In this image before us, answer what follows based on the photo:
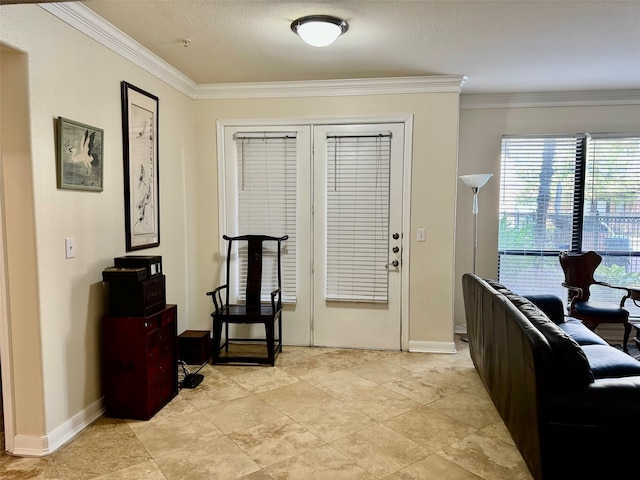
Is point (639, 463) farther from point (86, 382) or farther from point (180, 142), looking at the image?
point (180, 142)

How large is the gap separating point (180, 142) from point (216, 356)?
2002 mm

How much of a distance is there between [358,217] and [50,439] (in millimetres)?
2909

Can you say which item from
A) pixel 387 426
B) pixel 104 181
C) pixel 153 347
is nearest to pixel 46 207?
pixel 104 181

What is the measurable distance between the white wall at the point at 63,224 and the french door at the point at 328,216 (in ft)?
4.55

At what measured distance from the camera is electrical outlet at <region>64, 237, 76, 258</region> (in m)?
2.54

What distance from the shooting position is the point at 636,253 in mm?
4523

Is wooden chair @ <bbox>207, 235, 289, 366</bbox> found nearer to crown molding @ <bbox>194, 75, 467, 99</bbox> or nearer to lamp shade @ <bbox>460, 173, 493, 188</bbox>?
crown molding @ <bbox>194, 75, 467, 99</bbox>

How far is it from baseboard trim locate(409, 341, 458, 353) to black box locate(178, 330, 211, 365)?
1.94m

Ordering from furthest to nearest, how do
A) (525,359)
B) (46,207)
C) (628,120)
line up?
(628,120) → (46,207) → (525,359)

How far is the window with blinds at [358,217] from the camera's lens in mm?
4113

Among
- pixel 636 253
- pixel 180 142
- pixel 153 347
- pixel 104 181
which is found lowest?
pixel 153 347

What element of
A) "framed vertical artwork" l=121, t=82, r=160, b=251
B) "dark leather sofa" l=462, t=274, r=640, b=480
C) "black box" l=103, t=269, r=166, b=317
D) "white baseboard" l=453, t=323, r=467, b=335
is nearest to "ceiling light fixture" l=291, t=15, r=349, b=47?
"framed vertical artwork" l=121, t=82, r=160, b=251

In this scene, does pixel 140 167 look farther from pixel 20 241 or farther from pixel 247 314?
pixel 247 314

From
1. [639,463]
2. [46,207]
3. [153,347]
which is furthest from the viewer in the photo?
[153,347]
